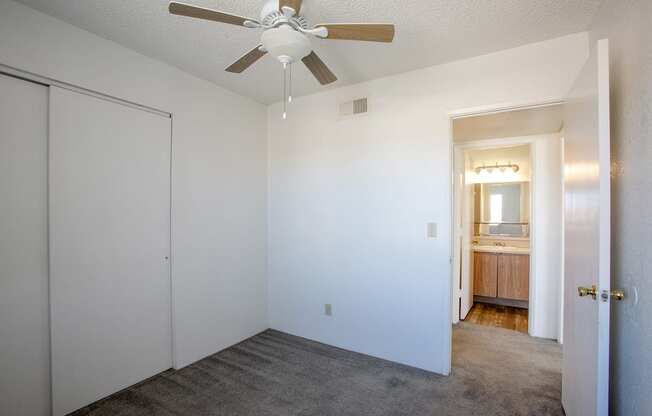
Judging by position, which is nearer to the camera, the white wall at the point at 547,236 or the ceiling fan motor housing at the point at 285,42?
the ceiling fan motor housing at the point at 285,42

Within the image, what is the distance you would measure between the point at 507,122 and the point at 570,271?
5.50 feet

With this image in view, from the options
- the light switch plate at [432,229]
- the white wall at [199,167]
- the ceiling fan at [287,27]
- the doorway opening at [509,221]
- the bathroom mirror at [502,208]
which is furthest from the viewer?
the bathroom mirror at [502,208]

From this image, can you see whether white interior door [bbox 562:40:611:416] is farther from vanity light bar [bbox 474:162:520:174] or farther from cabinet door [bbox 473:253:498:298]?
vanity light bar [bbox 474:162:520:174]

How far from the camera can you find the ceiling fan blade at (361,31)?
1432 millimetres

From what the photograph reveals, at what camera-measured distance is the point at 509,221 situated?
476cm

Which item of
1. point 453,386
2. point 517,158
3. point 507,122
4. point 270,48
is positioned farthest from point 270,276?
point 517,158

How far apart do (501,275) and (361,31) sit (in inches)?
159

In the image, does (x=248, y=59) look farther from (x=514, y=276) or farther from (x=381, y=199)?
(x=514, y=276)

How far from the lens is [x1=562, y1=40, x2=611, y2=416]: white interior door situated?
1290 mm

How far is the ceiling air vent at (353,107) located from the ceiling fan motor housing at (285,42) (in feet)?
4.45

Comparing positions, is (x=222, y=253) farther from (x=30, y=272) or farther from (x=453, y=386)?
(x=453, y=386)

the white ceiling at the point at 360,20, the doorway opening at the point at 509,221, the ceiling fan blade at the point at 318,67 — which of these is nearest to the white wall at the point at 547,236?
the doorway opening at the point at 509,221

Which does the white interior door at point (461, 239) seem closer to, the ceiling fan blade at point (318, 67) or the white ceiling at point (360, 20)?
the white ceiling at point (360, 20)

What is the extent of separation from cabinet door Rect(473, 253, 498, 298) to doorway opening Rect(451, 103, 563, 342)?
0.01 m
